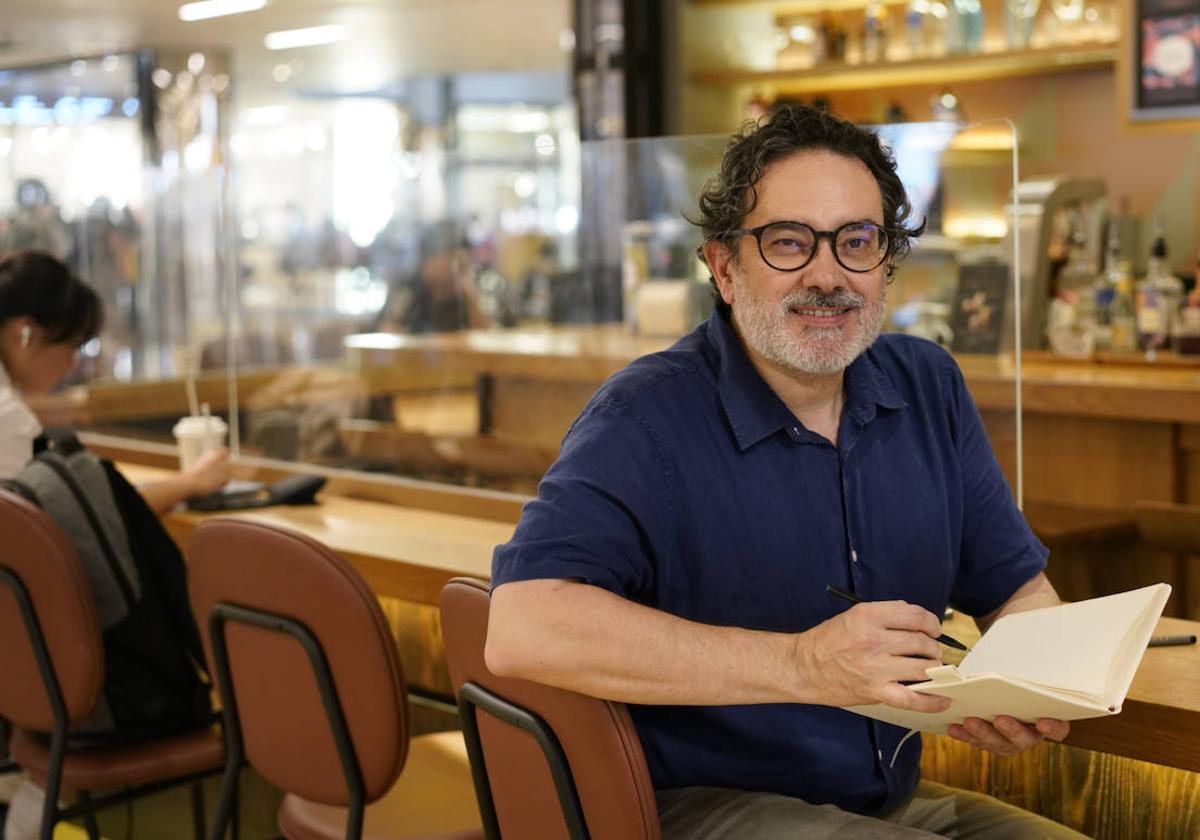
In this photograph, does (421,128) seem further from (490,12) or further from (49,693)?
(49,693)

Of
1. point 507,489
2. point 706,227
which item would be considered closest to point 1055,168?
point 507,489

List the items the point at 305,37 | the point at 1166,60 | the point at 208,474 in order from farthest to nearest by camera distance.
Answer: the point at 305,37, the point at 1166,60, the point at 208,474

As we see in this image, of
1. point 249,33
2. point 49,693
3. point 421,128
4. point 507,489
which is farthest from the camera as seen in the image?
point 421,128

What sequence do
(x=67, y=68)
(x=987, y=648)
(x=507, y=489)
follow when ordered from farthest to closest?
1. (x=67, y=68)
2. (x=507, y=489)
3. (x=987, y=648)

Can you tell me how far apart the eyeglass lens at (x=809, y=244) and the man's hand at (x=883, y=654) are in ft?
1.57

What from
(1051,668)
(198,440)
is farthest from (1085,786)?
(198,440)

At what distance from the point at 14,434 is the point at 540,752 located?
6.25 feet

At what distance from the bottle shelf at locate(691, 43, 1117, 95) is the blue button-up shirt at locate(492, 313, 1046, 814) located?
4259mm

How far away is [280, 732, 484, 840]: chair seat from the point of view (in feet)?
7.47

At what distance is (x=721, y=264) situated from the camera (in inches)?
76.5

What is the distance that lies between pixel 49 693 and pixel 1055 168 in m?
4.80

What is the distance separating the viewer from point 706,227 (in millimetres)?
1942

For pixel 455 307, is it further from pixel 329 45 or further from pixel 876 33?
pixel 329 45

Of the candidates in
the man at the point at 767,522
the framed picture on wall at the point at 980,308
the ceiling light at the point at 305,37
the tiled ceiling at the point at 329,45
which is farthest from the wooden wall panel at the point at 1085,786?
the ceiling light at the point at 305,37
